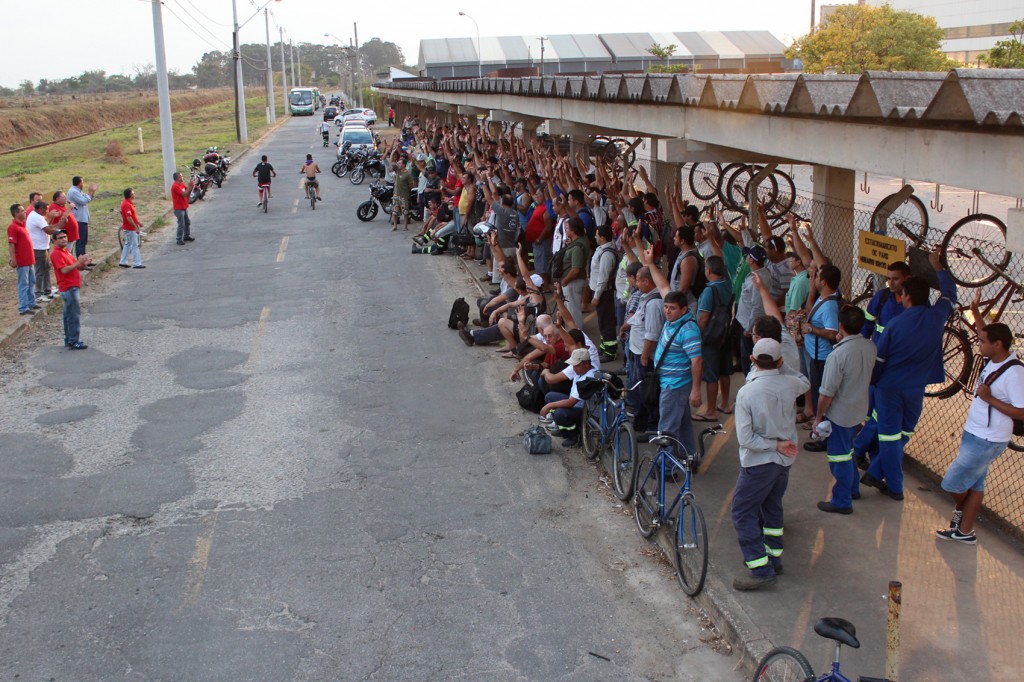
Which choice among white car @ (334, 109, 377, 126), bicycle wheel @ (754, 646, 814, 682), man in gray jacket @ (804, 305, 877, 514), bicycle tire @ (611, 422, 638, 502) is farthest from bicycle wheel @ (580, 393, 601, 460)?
white car @ (334, 109, 377, 126)

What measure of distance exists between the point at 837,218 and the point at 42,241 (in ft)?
40.9

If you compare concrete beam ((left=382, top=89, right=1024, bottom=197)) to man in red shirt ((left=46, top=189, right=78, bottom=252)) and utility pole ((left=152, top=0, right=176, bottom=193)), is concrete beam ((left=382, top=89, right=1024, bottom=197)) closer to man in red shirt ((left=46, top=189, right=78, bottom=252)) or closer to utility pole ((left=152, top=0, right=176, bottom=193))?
man in red shirt ((left=46, top=189, right=78, bottom=252))

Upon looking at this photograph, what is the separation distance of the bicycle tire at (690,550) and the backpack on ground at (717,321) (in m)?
3.13

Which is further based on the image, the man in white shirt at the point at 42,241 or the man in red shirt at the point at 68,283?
the man in white shirt at the point at 42,241

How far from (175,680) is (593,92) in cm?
1406

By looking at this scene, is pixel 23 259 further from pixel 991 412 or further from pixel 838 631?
pixel 838 631

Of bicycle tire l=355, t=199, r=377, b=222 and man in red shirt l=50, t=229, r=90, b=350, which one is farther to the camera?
bicycle tire l=355, t=199, r=377, b=222

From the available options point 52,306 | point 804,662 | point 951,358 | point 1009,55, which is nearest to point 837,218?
point 951,358

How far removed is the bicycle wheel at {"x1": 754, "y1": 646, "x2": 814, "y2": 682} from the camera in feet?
15.7

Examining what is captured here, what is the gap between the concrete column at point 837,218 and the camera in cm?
1095

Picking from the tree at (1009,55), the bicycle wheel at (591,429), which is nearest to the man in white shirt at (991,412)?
the bicycle wheel at (591,429)

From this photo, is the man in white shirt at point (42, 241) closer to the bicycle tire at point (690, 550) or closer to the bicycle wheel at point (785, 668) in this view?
the bicycle tire at point (690, 550)

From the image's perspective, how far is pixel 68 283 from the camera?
13445 millimetres

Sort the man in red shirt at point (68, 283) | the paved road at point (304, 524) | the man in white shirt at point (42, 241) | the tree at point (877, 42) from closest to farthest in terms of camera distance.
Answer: the paved road at point (304, 524) < the man in red shirt at point (68, 283) < the man in white shirt at point (42, 241) < the tree at point (877, 42)
